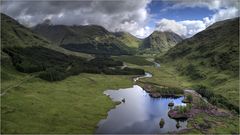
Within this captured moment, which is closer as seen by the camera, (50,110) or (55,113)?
(55,113)

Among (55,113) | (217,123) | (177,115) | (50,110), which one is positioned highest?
(50,110)

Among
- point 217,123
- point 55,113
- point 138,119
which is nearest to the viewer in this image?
point 217,123

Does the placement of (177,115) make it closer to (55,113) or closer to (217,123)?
(217,123)

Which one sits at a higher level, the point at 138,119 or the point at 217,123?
the point at 138,119

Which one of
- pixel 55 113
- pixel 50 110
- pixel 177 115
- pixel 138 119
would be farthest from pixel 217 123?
pixel 50 110

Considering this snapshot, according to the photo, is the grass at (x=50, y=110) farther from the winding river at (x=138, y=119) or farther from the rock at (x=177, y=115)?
the rock at (x=177, y=115)

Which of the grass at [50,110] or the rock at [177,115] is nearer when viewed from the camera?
the grass at [50,110]

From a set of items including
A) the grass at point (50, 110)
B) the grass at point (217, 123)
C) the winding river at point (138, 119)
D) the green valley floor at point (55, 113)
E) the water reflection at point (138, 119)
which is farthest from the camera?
the grass at point (217, 123)

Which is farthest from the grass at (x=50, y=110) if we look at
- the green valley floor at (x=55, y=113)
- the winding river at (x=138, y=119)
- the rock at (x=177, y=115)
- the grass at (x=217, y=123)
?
the grass at (x=217, y=123)
